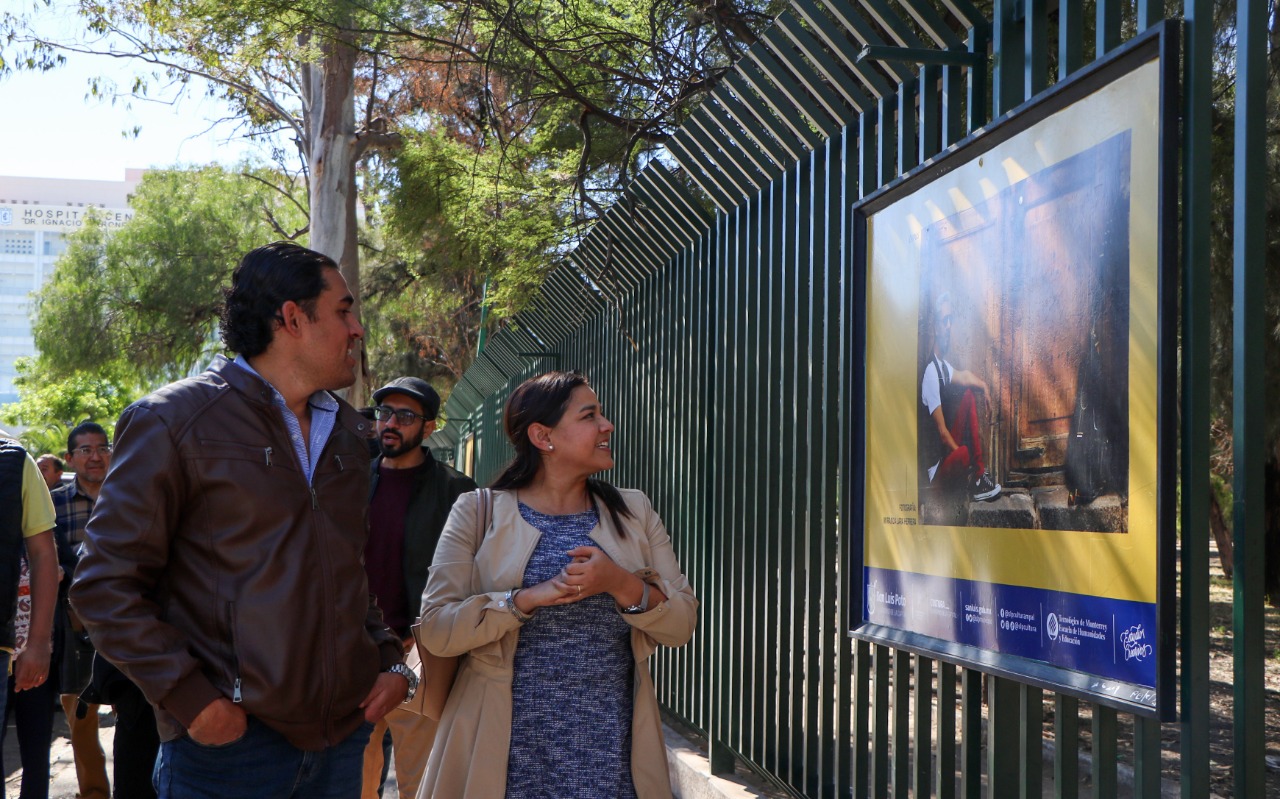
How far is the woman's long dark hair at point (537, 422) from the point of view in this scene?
12.3 feet

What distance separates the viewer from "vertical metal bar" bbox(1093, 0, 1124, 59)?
2.80 metres

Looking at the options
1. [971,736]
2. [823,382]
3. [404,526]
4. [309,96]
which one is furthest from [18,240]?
→ [971,736]

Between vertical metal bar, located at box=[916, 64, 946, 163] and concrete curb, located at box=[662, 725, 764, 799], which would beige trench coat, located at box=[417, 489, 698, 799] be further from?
concrete curb, located at box=[662, 725, 764, 799]

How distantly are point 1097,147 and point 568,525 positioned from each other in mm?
1803

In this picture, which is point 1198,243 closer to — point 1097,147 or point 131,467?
point 1097,147

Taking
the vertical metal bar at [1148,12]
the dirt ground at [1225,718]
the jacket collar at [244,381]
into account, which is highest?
the vertical metal bar at [1148,12]

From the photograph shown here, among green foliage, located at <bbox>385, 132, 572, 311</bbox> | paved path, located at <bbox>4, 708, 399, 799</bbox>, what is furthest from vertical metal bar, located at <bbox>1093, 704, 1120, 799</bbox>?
green foliage, located at <bbox>385, 132, 572, 311</bbox>

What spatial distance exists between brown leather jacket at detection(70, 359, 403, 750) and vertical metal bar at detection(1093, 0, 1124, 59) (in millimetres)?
2050

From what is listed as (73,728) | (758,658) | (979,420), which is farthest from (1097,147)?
(73,728)

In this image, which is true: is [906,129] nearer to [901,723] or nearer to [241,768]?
[901,723]

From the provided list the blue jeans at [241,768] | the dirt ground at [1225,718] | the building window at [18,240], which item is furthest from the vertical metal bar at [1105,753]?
the building window at [18,240]

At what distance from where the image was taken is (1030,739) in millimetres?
3096

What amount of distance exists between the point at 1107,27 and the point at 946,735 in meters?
1.99

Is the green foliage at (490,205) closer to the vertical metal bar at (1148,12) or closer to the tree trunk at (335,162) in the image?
the tree trunk at (335,162)
